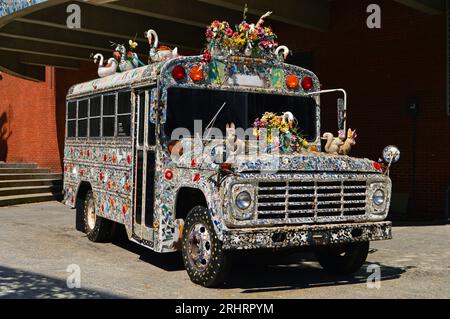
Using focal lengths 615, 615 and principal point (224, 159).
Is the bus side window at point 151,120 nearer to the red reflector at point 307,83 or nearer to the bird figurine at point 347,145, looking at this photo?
the red reflector at point 307,83

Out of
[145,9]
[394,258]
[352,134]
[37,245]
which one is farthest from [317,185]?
[145,9]

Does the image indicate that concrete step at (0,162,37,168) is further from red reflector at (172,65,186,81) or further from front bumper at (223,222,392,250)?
front bumper at (223,222,392,250)

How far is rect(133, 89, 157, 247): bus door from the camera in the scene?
7.89 meters

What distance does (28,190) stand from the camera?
19297 millimetres

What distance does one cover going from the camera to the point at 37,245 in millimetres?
10281

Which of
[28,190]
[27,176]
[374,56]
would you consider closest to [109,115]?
[374,56]

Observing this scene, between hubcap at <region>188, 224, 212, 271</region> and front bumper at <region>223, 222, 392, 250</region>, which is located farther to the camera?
hubcap at <region>188, 224, 212, 271</region>

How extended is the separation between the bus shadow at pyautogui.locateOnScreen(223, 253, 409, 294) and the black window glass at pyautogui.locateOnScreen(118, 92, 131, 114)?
8.90ft

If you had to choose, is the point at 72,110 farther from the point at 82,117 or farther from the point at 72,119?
the point at 82,117

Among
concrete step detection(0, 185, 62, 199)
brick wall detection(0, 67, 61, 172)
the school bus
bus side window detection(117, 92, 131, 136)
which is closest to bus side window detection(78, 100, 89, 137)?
the school bus

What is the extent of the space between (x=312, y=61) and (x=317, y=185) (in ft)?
35.0

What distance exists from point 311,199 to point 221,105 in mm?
1784

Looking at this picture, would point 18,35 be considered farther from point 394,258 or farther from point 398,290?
point 398,290

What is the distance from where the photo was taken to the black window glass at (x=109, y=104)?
9.35 m
